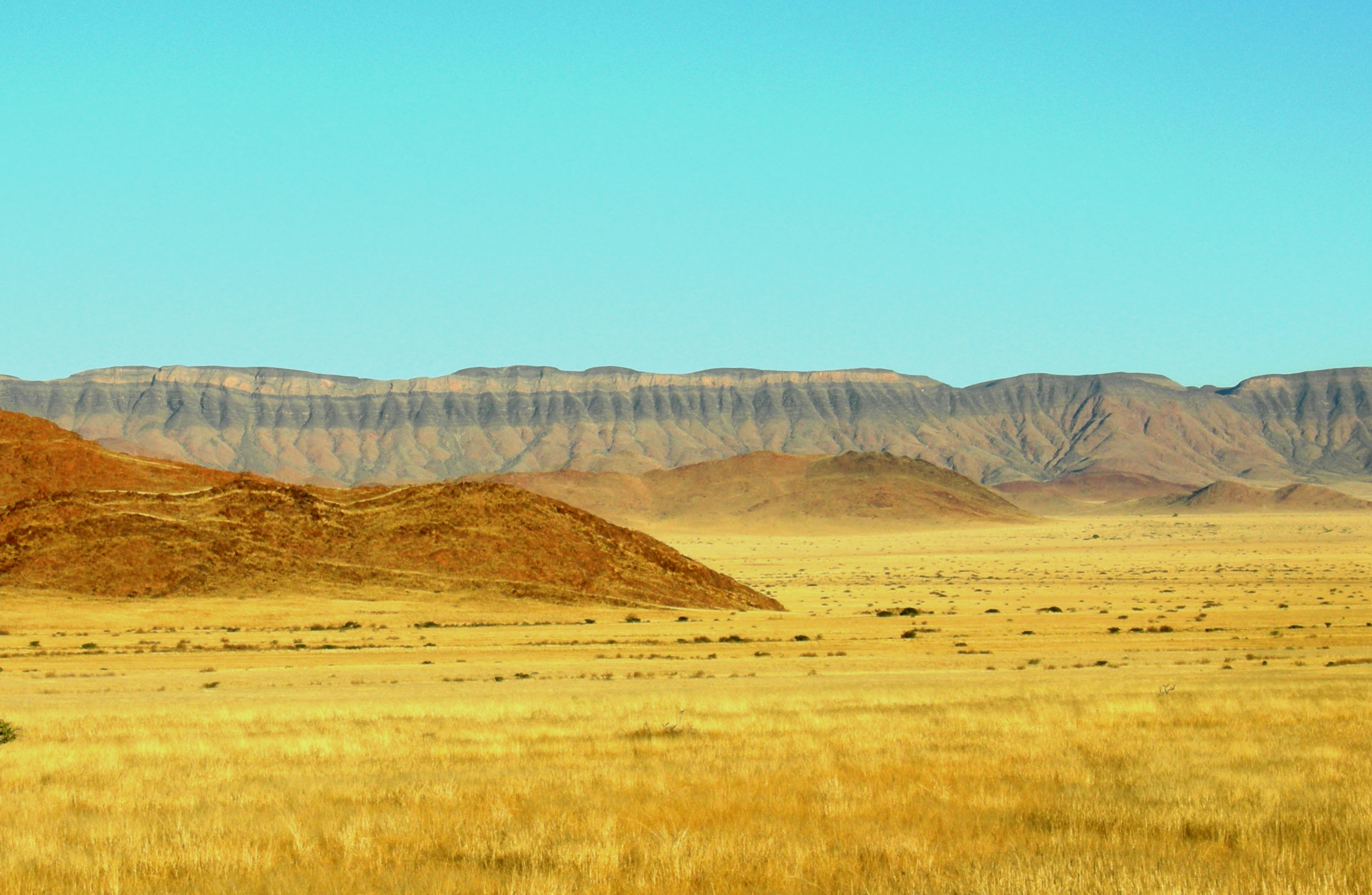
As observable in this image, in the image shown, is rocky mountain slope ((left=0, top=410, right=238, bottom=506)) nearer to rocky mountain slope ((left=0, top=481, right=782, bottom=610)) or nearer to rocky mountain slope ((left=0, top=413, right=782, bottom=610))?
rocky mountain slope ((left=0, top=413, right=782, bottom=610))

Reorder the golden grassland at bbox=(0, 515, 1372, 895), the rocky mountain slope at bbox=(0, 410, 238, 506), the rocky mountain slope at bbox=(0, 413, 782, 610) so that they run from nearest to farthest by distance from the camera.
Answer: the golden grassland at bbox=(0, 515, 1372, 895), the rocky mountain slope at bbox=(0, 413, 782, 610), the rocky mountain slope at bbox=(0, 410, 238, 506)

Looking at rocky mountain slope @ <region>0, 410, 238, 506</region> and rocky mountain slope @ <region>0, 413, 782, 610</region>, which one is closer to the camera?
rocky mountain slope @ <region>0, 413, 782, 610</region>

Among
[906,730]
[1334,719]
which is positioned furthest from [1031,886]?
[1334,719]

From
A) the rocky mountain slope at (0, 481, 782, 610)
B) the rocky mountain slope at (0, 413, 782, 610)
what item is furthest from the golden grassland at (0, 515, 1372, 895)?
the rocky mountain slope at (0, 413, 782, 610)

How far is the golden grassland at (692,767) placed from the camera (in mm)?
10086

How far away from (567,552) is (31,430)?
31.3 metres

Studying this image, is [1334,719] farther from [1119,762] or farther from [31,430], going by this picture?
[31,430]

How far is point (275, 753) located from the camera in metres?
17.1

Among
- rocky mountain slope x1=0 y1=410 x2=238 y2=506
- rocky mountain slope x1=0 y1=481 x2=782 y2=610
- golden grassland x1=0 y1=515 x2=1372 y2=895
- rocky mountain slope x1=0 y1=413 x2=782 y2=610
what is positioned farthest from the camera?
rocky mountain slope x1=0 y1=410 x2=238 y2=506

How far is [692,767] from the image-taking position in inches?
605

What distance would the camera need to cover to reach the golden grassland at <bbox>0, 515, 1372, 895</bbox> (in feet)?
33.1

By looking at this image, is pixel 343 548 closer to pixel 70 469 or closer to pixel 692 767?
pixel 70 469

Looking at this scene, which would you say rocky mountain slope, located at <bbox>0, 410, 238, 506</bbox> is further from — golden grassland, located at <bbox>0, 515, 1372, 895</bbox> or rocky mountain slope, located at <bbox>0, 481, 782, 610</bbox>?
golden grassland, located at <bbox>0, 515, 1372, 895</bbox>

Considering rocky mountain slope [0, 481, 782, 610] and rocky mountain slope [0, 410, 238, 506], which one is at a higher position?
rocky mountain slope [0, 410, 238, 506]
